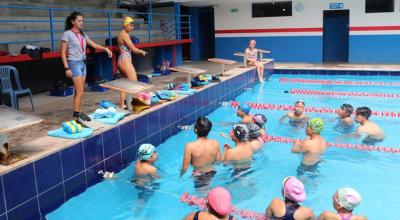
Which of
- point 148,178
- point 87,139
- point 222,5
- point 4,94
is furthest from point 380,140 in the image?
point 222,5

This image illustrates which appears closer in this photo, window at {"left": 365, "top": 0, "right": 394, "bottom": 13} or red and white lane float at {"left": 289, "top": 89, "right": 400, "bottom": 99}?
red and white lane float at {"left": 289, "top": 89, "right": 400, "bottom": 99}

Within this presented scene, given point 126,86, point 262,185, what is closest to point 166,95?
point 126,86

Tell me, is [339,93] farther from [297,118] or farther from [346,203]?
[346,203]

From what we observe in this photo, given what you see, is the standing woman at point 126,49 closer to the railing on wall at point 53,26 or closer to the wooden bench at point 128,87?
the wooden bench at point 128,87

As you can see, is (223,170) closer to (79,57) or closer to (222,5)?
(79,57)

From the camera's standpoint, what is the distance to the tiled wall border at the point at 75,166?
405 cm

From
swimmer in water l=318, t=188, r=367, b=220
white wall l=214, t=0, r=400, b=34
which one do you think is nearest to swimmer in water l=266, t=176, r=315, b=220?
swimmer in water l=318, t=188, r=367, b=220

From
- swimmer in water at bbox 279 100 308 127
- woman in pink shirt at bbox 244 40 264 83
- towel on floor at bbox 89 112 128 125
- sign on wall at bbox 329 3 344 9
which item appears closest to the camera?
towel on floor at bbox 89 112 128 125

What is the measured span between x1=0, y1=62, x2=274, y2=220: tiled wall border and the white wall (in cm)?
1110

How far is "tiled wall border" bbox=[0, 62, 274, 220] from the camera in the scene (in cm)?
405

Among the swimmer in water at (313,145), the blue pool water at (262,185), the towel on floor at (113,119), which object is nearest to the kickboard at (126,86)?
the towel on floor at (113,119)

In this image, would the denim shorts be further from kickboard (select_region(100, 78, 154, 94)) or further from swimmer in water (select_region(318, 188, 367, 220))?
swimmer in water (select_region(318, 188, 367, 220))

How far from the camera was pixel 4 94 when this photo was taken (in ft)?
22.6

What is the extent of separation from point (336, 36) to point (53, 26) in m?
11.9
